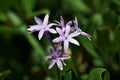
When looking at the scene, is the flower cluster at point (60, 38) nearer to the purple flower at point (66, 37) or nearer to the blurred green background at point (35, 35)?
the purple flower at point (66, 37)

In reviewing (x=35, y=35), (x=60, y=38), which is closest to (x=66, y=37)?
(x=60, y=38)

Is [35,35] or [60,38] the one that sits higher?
[35,35]

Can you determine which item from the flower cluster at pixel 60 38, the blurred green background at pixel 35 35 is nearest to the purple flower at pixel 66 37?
the flower cluster at pixel 60 38

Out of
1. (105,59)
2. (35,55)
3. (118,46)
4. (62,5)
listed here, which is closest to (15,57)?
(35,55)

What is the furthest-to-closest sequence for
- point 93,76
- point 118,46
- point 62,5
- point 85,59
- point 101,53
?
point 62,5, point 85,59, point 101,53, point 118,46, point 93,76

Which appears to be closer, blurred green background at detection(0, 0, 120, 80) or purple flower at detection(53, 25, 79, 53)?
purple flower at detection(53, 25, 79, 53)

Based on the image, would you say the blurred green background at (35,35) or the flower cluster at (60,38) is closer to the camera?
the flower cluster at (60,38)

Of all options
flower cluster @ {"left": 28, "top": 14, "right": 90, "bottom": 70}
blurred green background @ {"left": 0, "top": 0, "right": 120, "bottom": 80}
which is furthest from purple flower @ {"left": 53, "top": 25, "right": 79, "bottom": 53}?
blurred green background @ {"left": 0, "top": 0, "right": 120, "bottom": 80}

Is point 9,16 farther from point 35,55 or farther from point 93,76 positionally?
point 93,76

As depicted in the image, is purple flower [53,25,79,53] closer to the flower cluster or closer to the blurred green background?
the flower cluster

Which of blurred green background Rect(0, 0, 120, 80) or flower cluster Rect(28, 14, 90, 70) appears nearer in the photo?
flower cluster Rect(28, 14, 90, 70)

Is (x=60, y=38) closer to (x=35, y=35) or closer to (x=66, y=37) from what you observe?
(x=66, y=37)
